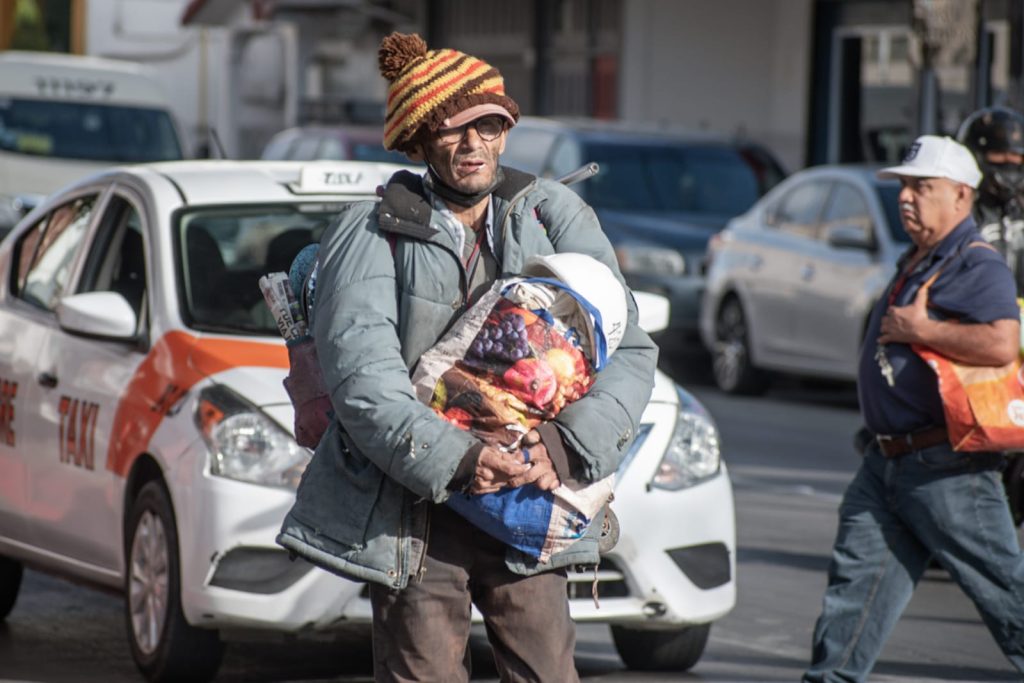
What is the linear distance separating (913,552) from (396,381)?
2.45m

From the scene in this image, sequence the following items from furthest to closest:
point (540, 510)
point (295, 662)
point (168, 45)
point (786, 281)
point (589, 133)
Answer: point (168, 45), point (589, 133), point (786, 281), point (295, 662), point (540, 510)

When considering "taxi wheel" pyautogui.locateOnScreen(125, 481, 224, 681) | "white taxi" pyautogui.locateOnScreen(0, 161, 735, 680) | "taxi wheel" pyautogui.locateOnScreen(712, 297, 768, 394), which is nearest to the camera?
"white taxi" pyautogui.locateOnScreen(0, 161, 735, 680)

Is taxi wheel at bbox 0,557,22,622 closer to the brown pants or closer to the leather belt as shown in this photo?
the leather belt

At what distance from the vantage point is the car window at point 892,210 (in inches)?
555

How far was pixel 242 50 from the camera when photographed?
31375 mm

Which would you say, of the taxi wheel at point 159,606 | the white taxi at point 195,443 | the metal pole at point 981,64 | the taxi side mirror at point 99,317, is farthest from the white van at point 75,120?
the taxi wheel at point 159,606

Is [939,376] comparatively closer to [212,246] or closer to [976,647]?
[976,647]

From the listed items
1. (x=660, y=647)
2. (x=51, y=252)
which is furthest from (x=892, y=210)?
(x=660, y=647)

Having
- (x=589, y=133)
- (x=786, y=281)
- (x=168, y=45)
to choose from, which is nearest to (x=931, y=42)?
(x=786, y=281)

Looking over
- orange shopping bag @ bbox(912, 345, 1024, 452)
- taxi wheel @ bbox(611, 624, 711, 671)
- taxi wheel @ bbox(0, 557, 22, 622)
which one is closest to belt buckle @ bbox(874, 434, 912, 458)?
orange shopping bag @ bbox(912, 345, 1024, 452)

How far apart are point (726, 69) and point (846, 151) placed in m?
2.30

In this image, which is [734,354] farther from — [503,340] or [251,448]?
[503,340]

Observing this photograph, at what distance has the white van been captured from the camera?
20547mm

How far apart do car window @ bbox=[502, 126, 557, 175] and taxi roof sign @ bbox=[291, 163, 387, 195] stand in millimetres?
10015
